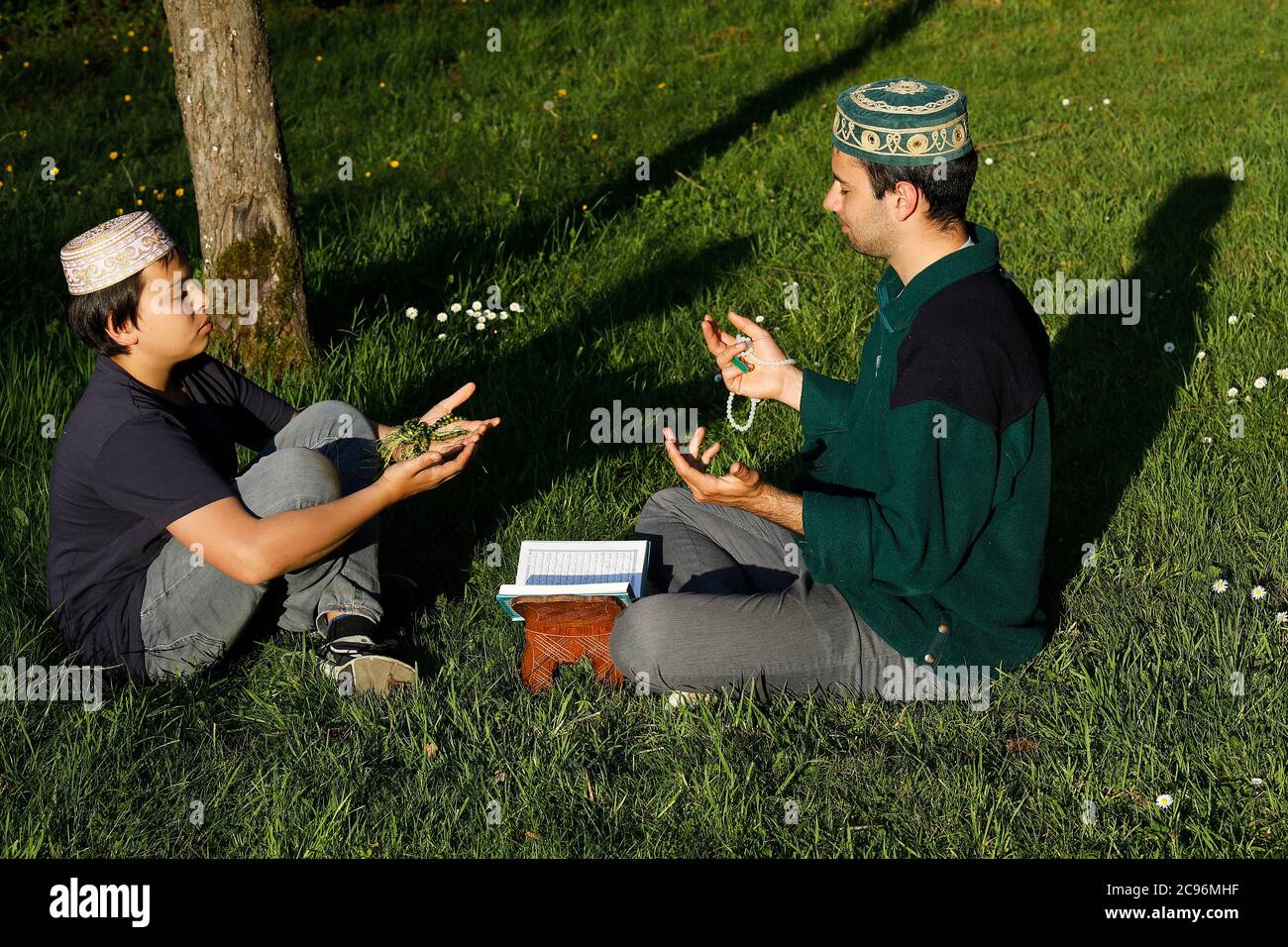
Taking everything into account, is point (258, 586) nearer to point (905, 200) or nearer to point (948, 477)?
point (948, 477)

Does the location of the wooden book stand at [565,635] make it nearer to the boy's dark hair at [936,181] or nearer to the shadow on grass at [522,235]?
the boy's dark hair at [936,181]

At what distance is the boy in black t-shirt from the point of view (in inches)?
134

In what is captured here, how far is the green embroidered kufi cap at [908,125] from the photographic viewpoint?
Result: 3.15m

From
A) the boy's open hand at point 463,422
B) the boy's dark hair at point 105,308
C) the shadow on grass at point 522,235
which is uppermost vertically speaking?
the boy's dark hair at point 105,308

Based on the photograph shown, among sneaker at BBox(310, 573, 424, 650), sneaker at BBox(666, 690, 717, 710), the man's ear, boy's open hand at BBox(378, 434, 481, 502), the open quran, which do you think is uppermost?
the man's ear

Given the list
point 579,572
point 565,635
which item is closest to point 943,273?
point 579,572

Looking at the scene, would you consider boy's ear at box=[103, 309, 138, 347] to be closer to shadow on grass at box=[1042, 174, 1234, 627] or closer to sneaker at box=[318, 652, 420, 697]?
sneaker at box=[318, 652, 420, 697]

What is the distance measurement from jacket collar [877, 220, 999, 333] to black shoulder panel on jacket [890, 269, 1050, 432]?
0.09ft

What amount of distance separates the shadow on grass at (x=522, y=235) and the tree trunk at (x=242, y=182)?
1.00 feet

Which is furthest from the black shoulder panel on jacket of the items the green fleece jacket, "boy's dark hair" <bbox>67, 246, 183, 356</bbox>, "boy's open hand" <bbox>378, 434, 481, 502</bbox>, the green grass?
"boy's dark hair" <bbox>67, 246, 183, 356</bbox>

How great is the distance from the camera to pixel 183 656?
12.3 ft

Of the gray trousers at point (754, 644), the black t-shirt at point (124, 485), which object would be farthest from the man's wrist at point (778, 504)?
the black t-shirt at point (124, 485)

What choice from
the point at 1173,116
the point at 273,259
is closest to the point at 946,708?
the point at 273,259

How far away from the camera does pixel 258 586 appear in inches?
143
